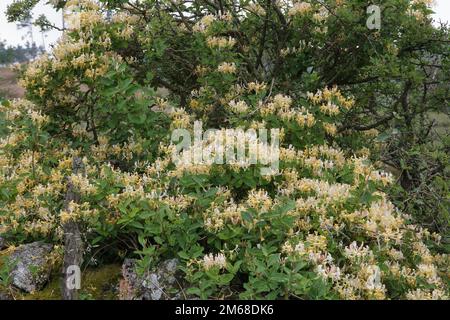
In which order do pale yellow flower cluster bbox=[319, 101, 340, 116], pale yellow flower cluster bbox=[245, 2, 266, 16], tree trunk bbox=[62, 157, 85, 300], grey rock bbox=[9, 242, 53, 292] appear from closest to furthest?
tree trunk bbox=[62, 157, 85, 300] < grey rock bbox=[9, 242, 53, 292] < pale yellow flower cluster bbox=[319, 101, 340, 116] < pale yellow flower cluster bbox=[245, 2, 266, 16]

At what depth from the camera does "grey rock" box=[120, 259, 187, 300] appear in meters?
3.29

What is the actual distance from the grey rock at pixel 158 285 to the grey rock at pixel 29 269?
744mm

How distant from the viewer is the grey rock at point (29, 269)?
12.3 feet

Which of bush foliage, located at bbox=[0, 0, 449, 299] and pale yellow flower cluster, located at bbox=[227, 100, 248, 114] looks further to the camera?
pale yellow flower cluster, located at bbox=[227, 100, 248, 114]

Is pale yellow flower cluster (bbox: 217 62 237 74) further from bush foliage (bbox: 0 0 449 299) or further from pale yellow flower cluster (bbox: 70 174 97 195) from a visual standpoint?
pale yellow flower cluster (bbox: 70 174 97 195)

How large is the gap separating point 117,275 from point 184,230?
2.43ft

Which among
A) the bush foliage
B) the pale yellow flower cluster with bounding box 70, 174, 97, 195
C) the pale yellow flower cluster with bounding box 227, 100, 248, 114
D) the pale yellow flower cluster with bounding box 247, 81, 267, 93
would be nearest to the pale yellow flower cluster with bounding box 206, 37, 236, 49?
the bush foliage

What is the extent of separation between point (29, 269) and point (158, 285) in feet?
3.53

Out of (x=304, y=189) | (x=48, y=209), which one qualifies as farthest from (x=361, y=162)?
(x=48, y=209)

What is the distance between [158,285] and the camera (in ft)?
10.9

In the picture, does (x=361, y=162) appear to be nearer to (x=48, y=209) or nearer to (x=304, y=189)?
(x=304, y=189)

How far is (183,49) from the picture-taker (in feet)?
19.6

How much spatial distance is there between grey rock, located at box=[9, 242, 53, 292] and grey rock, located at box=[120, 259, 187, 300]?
0.74 meters

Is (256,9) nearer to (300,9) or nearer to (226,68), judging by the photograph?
(300,9)
